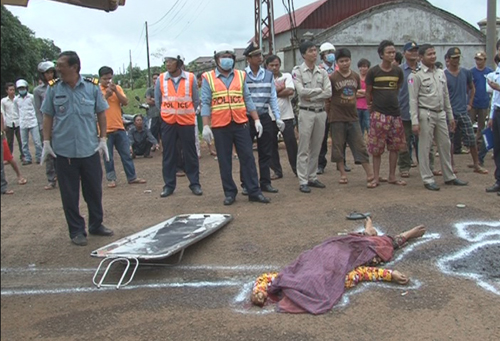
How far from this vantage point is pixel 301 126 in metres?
6.99

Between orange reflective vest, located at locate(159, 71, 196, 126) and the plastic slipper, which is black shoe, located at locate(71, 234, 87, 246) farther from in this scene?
the plastic slipper

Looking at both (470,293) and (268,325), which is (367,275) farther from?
(268,325)

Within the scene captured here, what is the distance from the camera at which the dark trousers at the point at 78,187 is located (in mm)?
5043

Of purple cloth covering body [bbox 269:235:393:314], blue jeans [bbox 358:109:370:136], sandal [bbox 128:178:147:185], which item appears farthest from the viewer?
blue jeans [bbox 358:109:370:136]

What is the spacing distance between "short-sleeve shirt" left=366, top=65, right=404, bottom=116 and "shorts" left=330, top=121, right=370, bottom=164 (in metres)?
0.45

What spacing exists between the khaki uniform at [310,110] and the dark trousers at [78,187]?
116 inches

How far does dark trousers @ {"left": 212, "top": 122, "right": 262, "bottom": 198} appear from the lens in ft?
20.7

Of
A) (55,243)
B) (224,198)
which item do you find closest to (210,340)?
(55,243)

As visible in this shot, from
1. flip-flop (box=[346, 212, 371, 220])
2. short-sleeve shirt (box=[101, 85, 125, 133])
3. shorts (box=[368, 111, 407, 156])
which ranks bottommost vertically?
flip-flop (box=[346, 212, 371, 220])

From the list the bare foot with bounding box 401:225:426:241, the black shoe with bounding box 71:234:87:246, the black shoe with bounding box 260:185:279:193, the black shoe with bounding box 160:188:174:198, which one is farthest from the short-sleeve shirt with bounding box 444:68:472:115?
the black shoe with bounding box 71:234:87:246

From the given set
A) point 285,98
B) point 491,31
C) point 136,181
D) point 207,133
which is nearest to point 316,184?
point 285,98

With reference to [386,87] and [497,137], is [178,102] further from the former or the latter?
[497,137]

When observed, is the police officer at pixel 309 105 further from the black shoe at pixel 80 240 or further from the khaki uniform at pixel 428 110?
the black shoe at pixel 80 240

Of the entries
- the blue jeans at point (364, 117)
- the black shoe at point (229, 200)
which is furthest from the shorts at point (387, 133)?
the blue jeans at point (364, 117)
